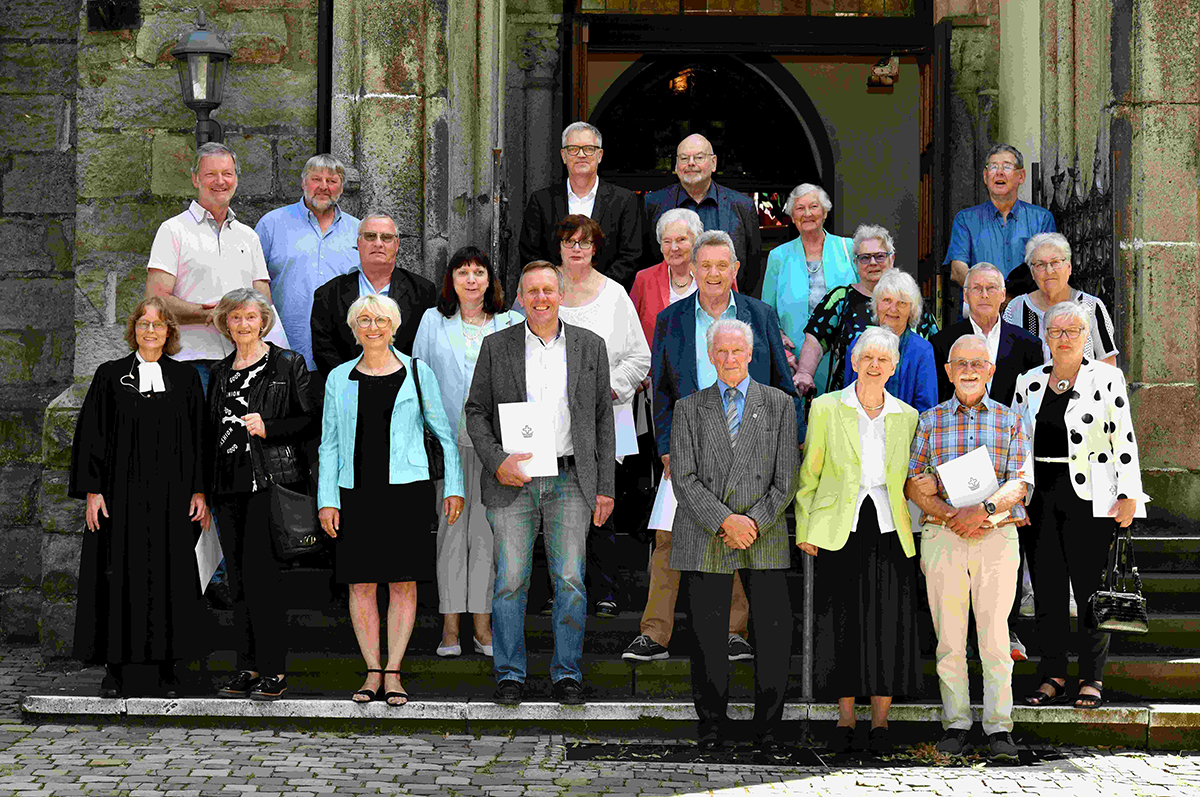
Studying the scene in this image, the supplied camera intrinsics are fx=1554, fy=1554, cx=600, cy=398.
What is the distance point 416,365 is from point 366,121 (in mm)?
2198

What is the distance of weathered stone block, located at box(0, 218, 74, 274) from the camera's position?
9.16 meters

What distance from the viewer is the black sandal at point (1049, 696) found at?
6.23 metres

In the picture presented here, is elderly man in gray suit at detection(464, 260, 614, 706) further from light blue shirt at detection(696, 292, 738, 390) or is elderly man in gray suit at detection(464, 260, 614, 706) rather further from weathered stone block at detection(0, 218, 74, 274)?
weathered stone block at detection(0, 218, 74, 274)

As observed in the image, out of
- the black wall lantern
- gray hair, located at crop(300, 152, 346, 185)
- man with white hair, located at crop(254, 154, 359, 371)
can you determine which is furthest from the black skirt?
the black wall lantern

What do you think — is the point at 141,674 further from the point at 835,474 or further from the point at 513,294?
the point at 513,294

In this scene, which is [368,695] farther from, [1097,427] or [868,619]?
[1097,427]

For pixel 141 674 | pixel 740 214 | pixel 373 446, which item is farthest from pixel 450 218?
pixel 141 674

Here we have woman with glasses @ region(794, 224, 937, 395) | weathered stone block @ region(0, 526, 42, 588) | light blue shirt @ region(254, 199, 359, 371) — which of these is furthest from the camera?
weathered stone block @ region(0, 526, 42, 588)

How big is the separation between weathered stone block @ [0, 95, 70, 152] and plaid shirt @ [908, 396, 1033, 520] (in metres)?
5.70

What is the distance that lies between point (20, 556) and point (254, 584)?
10.5 ft

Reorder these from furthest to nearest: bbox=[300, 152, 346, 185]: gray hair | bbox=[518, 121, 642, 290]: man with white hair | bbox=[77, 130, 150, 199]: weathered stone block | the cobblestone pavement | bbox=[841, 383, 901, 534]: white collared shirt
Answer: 1. bbox=[77, 130, 150, 199]: weathered stone block
2. bbox=[518, 121, 642, 290]: man with white hair
3. bbox=[300, 152, 346, 185]: gray hair
4. bbox=[841, 383, 901, 534]: white collared shirt
5. the cobblestone pavement

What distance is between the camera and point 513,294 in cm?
991

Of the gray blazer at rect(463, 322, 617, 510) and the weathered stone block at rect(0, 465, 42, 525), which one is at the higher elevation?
the gray blazer at rect(463, 322, 617, 510)

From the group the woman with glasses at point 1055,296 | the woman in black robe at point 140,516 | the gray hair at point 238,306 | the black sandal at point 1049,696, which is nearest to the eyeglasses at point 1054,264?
the woman with glasses at point 1055,296
